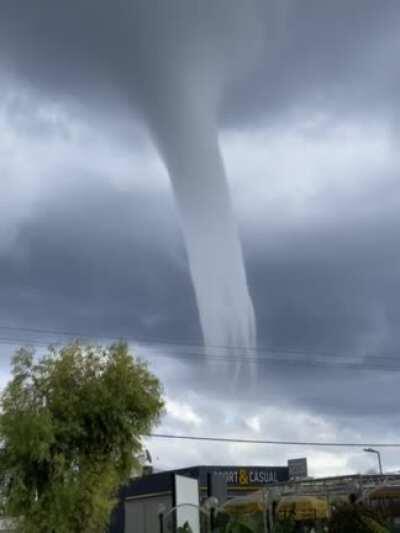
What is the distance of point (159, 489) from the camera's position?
56.1 metres

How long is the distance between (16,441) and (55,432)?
3.92 ft

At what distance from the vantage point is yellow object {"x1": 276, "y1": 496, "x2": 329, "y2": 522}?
100 feet

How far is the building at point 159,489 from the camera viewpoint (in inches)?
1930

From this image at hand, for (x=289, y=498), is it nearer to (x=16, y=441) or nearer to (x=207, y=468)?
(x=16, y=441)

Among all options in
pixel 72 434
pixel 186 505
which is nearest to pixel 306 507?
pixel 186 505

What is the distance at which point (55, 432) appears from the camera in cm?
2295

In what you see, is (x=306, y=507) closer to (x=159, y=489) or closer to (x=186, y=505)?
(x=186, y=505)

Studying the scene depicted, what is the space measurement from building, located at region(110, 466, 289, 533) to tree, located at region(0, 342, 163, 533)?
1247 centimetres

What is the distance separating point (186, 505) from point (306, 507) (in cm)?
559

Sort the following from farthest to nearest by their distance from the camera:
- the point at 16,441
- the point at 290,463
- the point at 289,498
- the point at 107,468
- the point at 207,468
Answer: the point at 290,463 < the point at 207,468 < the point at 289,498 < the point at 107,468 < the point at 16,441

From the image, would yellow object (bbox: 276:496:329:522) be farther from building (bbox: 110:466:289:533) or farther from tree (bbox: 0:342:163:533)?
tree (bbox: 0:342:163:533)

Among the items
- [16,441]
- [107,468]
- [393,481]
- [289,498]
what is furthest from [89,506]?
[393,481]

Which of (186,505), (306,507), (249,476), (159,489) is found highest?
(249,476)

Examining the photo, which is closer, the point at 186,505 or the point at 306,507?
the point at 186,505
